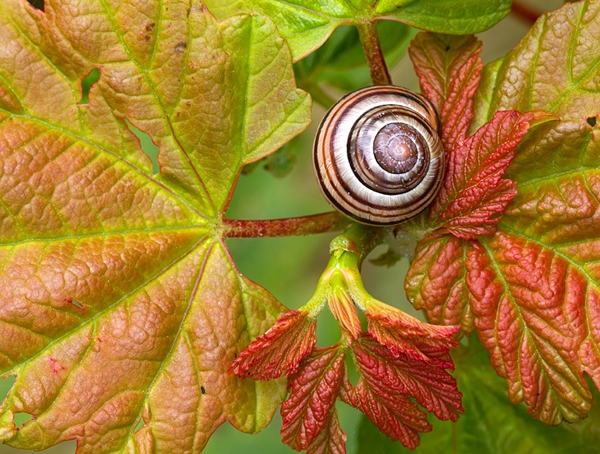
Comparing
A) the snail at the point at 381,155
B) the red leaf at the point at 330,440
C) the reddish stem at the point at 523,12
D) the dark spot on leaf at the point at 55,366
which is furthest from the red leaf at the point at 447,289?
the reddish stem at the point at 523,12

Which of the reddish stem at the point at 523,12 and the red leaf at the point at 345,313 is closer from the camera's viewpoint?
the red leaf at the point at 345,313

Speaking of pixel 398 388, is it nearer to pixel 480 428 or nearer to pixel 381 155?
pixel 381 155

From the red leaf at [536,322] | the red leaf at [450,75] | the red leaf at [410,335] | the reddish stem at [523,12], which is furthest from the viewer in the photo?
the reddish stem at [523,12]

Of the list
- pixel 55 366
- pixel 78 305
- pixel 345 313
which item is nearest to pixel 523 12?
pixel 345 313

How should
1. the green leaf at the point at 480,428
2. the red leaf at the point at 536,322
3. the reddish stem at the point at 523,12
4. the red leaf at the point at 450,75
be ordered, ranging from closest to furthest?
1. the red leaf at the point at 536,322
2. the red leaf at the point at 450,75
3. the green leaf at the point at 480,428
4. the reddish stem at the point at 523,12

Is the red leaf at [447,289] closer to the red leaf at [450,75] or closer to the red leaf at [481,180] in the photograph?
the red leaf at [481,180]

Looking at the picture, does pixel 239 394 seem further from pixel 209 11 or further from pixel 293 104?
pixel 209 11

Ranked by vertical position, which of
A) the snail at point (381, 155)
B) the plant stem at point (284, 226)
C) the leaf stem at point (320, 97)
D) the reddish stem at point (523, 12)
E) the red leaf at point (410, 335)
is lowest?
the red leaf at point (410, 335)

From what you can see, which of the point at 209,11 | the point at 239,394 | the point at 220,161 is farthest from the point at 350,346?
the point at 209,11
